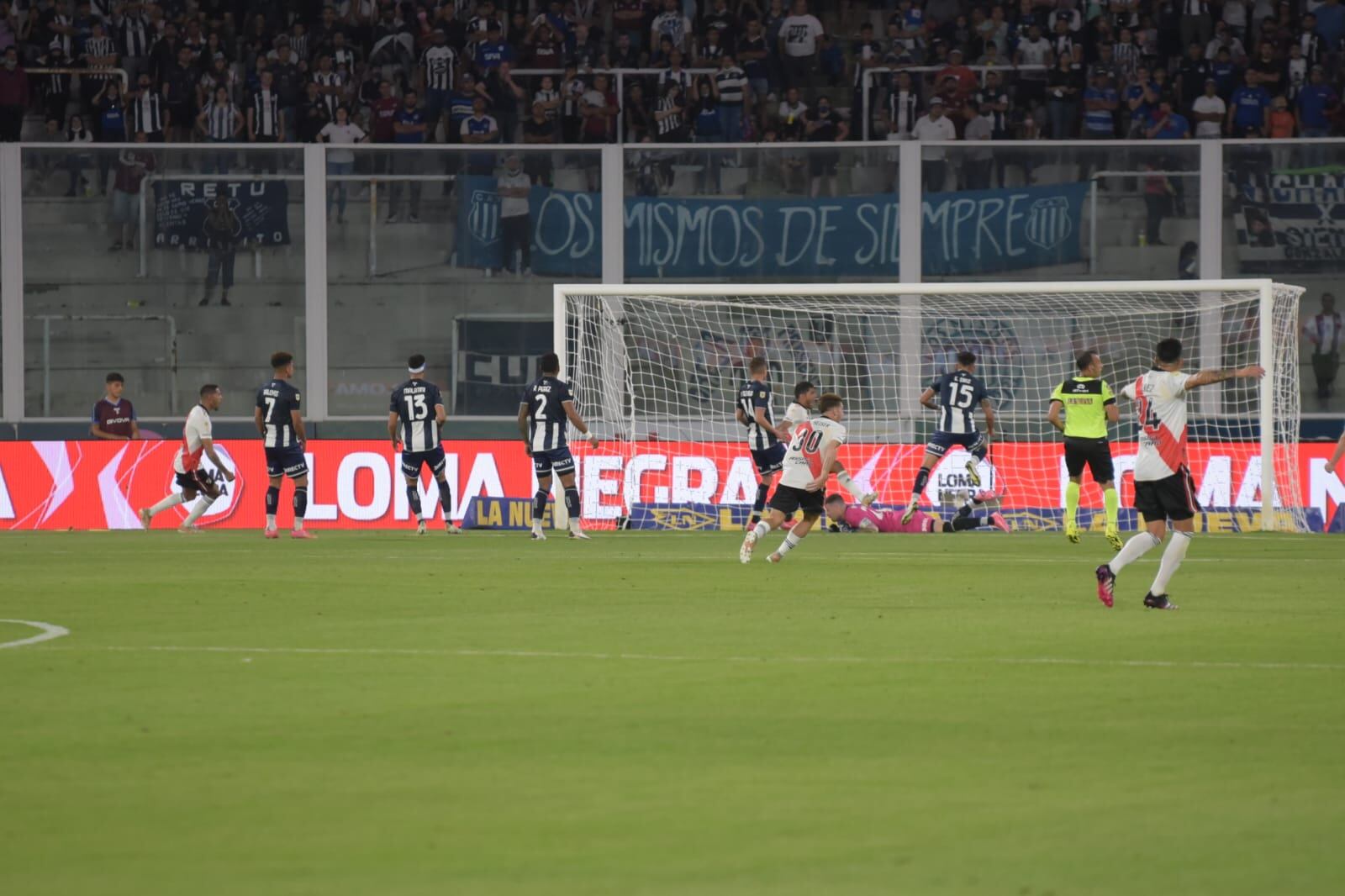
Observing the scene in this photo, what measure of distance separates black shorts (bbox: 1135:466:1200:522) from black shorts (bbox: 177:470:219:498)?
14.0 m

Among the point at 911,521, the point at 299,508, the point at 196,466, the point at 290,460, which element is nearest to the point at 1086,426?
the point at 911,521

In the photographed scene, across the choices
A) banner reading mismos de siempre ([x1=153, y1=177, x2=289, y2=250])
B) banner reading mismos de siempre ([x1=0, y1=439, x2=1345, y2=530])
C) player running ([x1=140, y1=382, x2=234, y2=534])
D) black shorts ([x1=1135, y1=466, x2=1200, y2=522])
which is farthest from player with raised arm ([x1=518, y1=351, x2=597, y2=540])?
black shorts ([x1=1135, y1=466, x2=1200, y2=522])

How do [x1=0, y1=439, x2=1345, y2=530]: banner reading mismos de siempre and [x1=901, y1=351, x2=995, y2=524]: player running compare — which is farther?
[x1=0, y1=439, x2=1345, y2=530]: banner reading mismos de siempre

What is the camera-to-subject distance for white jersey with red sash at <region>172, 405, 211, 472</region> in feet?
76.9

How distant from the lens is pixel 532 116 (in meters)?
28.9

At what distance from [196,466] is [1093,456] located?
1083cm

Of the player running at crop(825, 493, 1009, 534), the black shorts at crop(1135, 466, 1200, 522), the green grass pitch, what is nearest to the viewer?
the green grass pitch

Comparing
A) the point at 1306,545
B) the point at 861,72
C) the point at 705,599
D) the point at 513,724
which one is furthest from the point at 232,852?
the point at 861,72

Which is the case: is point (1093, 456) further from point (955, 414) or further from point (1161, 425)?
point (1161, 425)

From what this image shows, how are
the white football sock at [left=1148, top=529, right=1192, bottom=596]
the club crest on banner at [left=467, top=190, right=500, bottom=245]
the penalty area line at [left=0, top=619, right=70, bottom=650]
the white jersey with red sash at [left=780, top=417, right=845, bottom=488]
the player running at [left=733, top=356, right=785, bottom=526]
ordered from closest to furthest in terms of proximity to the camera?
the penalty area line at [left=0, top=619, right=70, bottom=650], the white football sock at [left=1148, top=529, right=1192, bottom=596], the white jersey with red sash at [left=780, top=417, right=845, bottom=488], the player running at [left=733, top=356, right=785, bottom=526], the club crest on banner at [left=467, top=190, right=500, bottom=245]

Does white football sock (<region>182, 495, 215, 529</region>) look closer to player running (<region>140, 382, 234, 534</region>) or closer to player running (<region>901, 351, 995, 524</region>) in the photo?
player running (<region>140, 382, 234, 534</region>)

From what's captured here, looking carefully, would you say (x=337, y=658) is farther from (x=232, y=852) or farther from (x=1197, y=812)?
(x=1197, y=812)

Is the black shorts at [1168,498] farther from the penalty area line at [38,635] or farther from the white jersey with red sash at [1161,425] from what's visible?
the penalty area line at [38,635]

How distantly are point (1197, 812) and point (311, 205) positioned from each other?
23.5 m
